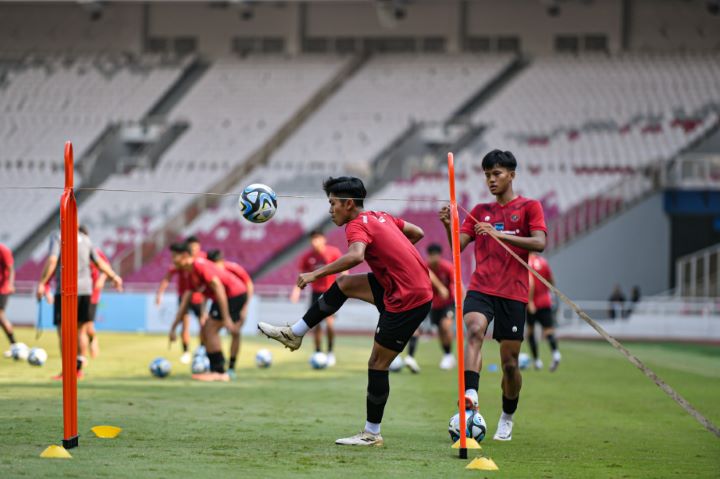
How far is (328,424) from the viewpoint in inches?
415

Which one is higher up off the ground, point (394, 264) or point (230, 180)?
point (230, 180)

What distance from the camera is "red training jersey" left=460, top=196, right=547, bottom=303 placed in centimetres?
938

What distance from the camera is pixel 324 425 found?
1045cm

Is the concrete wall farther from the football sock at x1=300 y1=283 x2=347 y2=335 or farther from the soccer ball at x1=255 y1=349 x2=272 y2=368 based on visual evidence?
the football sock at x1=300 y1=283 x2=347 y2=335

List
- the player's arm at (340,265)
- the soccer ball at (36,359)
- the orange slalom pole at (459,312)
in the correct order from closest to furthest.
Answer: the player's arm at (340,265) < the orange slalom pole at (459,312) < the soccer ball at (36,359)

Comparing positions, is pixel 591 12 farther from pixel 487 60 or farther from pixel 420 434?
pixel 420 434

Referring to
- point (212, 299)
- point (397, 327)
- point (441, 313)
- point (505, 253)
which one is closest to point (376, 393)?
point (397, 327)

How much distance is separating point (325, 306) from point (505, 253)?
162 centimetres

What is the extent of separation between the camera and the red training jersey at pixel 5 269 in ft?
59.2

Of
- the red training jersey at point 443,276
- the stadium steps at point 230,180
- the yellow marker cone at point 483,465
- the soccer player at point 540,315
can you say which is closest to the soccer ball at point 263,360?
the red training jersey at point 443,276

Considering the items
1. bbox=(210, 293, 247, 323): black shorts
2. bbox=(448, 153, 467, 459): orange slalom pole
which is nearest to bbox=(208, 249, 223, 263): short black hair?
bbox=(210, 293, 247, 323): black shorts

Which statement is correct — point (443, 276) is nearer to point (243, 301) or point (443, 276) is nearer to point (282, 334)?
point (243, 301)

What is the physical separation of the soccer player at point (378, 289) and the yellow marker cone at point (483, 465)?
1.24 metres

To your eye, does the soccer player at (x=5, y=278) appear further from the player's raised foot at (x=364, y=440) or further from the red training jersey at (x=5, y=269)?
the player's raised foot at (x=364, y=440)
